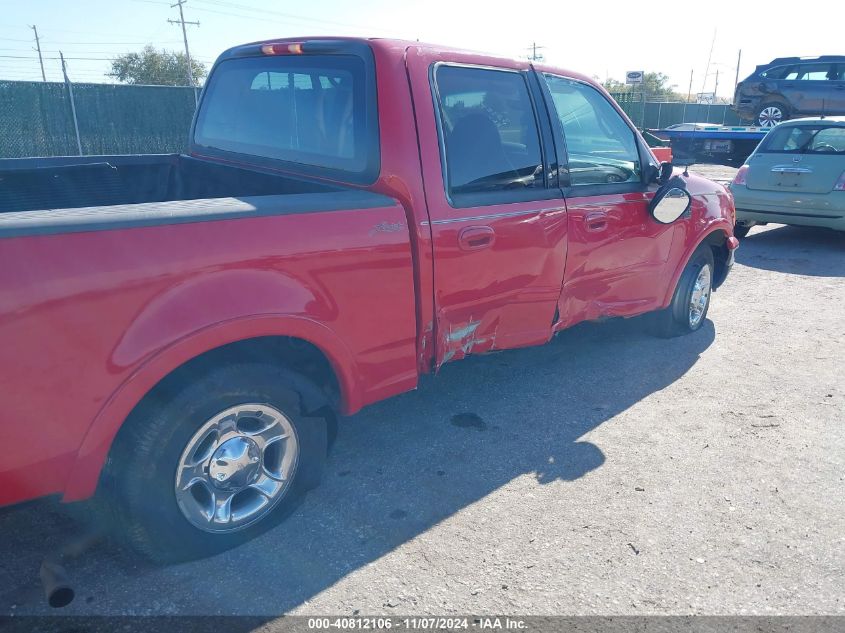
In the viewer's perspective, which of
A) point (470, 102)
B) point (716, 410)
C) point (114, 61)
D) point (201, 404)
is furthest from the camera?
point (114, 61)

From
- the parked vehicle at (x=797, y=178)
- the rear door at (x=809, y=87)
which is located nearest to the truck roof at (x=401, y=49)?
the parked vehicle at (x=797, y=178)

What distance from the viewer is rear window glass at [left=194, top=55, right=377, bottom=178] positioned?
3.12 metres

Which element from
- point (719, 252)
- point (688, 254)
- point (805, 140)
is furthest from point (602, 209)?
point (805, 140)

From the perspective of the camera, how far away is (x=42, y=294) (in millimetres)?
1974

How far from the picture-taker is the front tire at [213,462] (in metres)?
2.38

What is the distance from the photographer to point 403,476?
3316 mm

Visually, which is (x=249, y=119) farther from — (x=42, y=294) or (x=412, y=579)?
(x=412, y=579)

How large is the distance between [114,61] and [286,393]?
58615 millimetres

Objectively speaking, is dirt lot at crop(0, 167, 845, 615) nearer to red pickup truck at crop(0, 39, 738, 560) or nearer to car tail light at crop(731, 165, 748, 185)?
red pickup truck at crop(0, 39, 738, 560)

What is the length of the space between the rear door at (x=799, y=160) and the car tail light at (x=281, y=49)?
695 centimetres

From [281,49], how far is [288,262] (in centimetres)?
165

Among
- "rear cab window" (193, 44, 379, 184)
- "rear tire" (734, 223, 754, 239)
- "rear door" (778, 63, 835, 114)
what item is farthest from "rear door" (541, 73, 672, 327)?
"rear door" (778, 63, 835, 114)

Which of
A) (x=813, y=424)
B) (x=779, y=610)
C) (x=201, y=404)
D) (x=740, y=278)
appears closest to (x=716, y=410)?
(x=813, y=424)

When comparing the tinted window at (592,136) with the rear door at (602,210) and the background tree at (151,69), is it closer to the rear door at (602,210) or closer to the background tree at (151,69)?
the rear door at (602,210)
